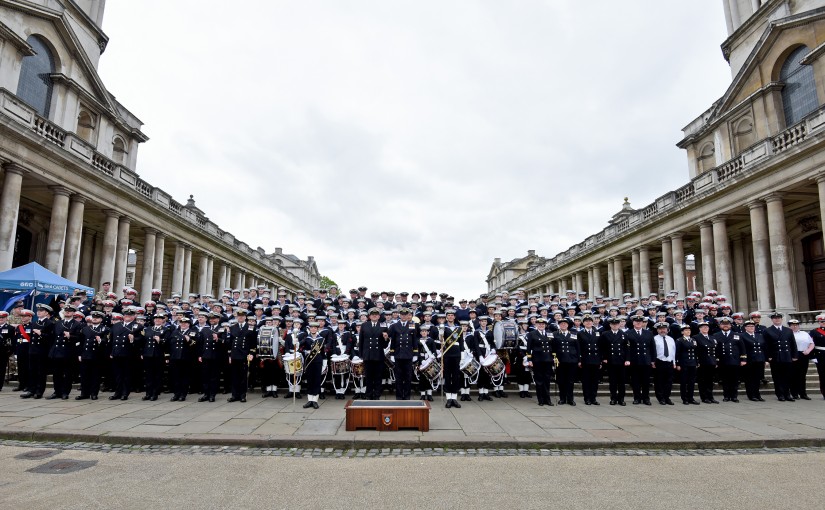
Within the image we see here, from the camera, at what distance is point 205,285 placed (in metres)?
33.6

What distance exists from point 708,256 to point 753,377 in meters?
14.3

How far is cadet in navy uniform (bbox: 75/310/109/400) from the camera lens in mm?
10406

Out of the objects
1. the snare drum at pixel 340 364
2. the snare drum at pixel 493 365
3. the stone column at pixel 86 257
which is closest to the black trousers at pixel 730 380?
the snare drum at pixel 493 365

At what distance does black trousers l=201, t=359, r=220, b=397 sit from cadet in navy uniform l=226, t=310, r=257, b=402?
359 millimetres

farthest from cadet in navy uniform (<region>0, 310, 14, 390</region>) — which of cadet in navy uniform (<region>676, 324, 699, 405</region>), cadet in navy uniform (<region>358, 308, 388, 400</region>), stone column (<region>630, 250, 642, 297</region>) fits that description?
stone column (<region>630, 250, 642, 297</region>)

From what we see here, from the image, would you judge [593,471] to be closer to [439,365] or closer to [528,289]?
[439,365]

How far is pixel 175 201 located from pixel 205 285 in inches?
273

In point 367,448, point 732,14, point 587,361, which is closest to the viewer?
point 367,448

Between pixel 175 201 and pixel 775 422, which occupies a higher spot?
pixel 175 201

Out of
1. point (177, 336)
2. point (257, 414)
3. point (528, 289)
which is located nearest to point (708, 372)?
point (257, 414)

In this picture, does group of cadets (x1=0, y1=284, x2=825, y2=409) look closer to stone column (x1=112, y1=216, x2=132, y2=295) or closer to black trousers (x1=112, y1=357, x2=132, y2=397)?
black trousers (x1=112, y1=357, x2=132, y2=397)

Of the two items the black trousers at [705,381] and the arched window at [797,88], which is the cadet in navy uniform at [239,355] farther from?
the arched window at [797,88]

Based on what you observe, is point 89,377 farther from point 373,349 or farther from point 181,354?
point 373,349

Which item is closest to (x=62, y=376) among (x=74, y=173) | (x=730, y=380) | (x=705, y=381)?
(x=74, y=173)
